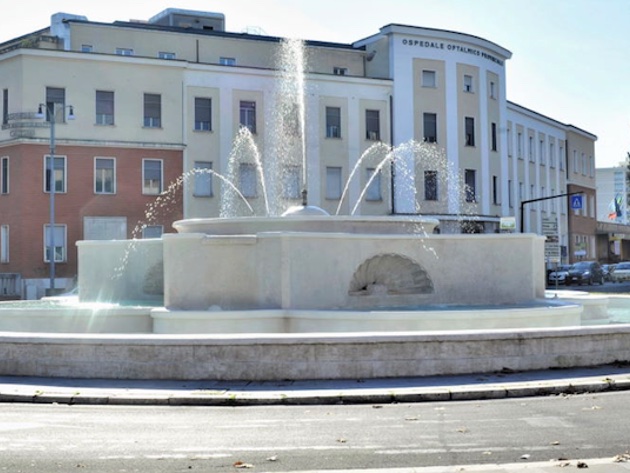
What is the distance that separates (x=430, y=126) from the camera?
50562 mm

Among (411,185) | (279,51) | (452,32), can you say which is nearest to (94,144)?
(279,51)

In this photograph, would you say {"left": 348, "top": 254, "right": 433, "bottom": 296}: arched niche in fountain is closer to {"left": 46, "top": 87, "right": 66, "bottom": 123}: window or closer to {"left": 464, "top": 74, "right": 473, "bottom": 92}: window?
{"left": 46, "top": 87, "right": 66, "bottom": 123}: window

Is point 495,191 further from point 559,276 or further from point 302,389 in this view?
point 302,389

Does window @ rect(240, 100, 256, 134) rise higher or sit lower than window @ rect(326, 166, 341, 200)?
higher

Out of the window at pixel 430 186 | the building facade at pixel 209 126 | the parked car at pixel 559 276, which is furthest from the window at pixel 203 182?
the parked car at pixel 559 276

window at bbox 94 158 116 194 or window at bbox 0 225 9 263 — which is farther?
window at bbox 94 158 116 194

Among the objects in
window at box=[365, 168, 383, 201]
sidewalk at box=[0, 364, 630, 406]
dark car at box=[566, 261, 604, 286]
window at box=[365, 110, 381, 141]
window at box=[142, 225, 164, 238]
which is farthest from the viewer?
dark car at box=[566, 261, 604, 286]

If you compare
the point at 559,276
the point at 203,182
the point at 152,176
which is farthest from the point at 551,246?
the point at 152,176

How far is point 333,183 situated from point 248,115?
638 cm

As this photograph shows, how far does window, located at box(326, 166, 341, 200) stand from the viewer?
47.8 meters

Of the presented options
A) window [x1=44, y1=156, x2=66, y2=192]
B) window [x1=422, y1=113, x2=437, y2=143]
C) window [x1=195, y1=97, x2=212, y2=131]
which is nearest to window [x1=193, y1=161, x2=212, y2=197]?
window [x1=195, y1=97, x2=212, y2=131]

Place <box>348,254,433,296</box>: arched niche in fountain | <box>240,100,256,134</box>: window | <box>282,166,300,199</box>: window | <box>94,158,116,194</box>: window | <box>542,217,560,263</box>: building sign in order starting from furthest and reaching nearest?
1. <box>240,100,256,134</box>: window
2. <box>282,166,300,199</box>: window
3. <box>94,158,116,194</box>: window
4. <box>542,217,560,263</box>: building sign
5. <box>348,254,433,296</box>: arched niche in fountain

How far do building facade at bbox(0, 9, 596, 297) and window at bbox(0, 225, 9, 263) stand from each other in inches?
2.0

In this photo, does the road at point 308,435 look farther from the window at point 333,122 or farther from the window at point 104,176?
the window at point 333,122
